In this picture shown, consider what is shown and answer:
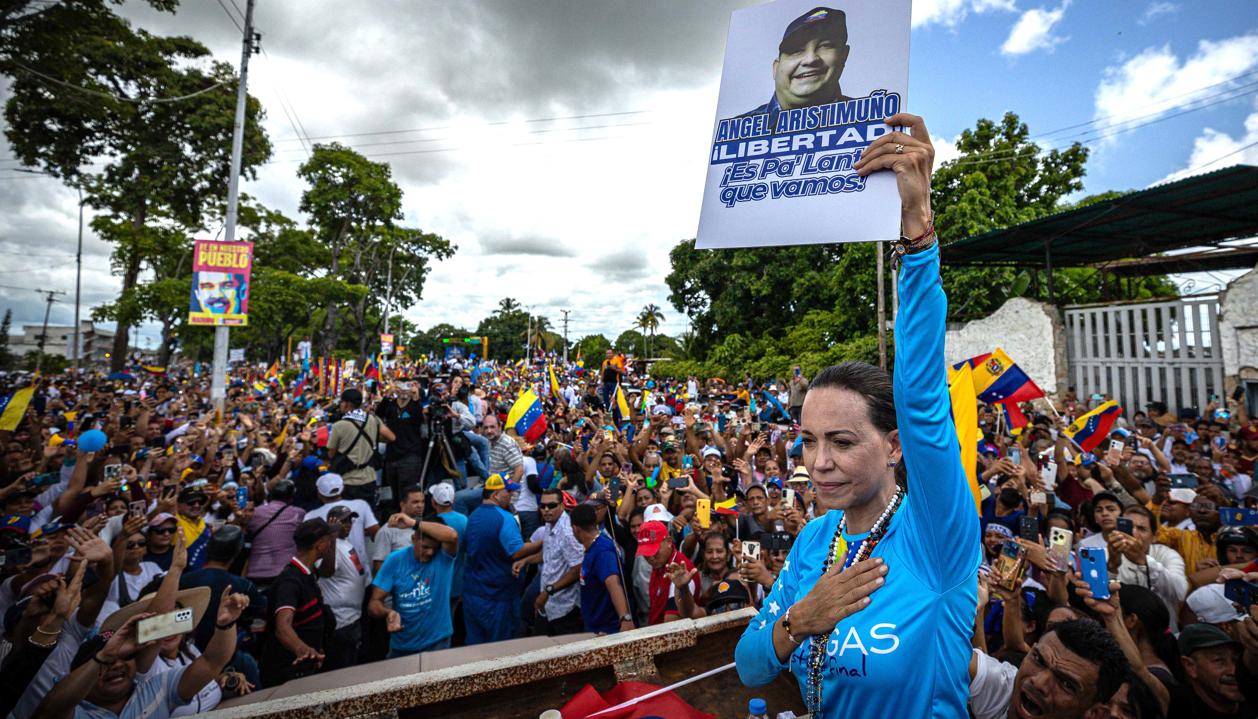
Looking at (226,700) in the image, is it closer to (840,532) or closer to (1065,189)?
(840,532)

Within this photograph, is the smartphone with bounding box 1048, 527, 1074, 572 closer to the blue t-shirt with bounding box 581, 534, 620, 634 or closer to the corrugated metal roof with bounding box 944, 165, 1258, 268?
the blue t-shirt with bounding box 581, 534, 620, 634

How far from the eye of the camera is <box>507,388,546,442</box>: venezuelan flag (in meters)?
9.23

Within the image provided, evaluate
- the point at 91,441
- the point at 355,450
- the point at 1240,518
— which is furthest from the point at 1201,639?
the point at 91,441

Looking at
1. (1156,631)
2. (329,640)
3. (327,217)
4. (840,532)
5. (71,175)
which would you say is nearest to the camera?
(840,532)

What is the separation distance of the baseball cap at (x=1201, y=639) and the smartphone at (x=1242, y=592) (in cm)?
18

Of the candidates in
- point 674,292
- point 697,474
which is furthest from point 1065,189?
point 697,474

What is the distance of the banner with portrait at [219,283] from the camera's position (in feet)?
41.8

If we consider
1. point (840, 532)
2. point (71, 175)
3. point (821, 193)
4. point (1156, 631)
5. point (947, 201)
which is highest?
point (947, 201)

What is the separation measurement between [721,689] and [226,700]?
2906mm

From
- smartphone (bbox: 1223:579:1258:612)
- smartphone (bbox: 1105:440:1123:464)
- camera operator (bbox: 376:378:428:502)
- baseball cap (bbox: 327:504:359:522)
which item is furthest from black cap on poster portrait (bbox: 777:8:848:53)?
camera operator (bbox: 376:378:428:502)

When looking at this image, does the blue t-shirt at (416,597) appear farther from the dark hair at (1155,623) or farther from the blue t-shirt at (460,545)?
the dark hair at (1155,623)

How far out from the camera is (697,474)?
7.35 m

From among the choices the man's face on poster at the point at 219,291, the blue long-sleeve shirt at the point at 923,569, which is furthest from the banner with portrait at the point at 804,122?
the man's face on poster at the point at 219,291

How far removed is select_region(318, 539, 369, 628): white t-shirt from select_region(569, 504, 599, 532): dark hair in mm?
1968
